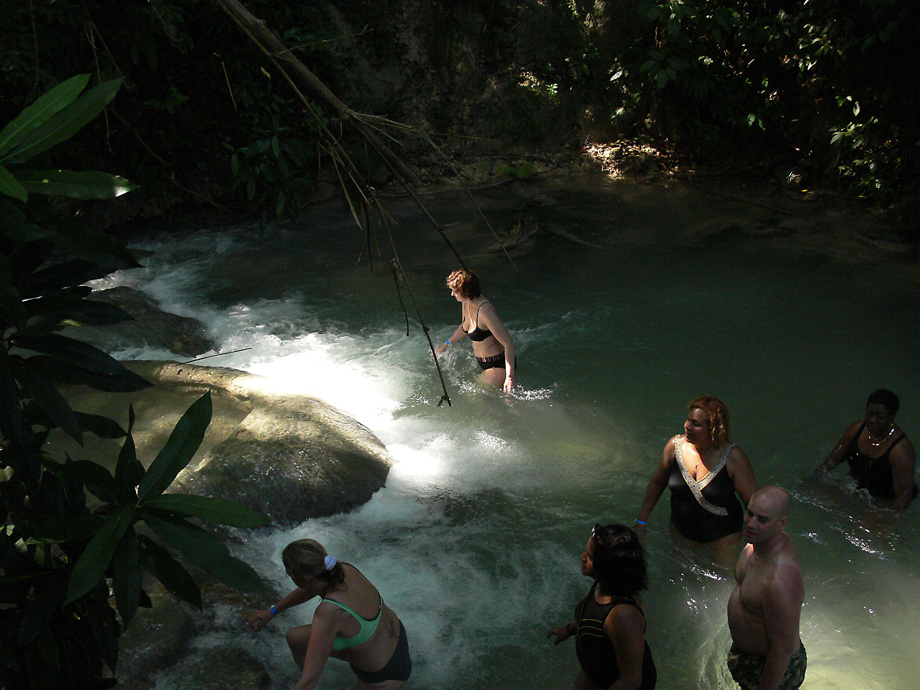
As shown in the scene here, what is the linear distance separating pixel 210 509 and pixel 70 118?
2.84 feet

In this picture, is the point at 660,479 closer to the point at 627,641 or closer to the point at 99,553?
the point at 627,641

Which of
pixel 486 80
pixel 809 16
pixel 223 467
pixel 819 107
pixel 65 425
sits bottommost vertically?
pixel 223 467

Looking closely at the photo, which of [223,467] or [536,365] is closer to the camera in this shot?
[223,467]

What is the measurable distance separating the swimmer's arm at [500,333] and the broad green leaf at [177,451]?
3808 mm

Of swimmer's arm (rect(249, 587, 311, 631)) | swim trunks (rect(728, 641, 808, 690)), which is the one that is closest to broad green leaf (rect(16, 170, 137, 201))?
swimmer's arm (rect(249, 587, 311, 631))

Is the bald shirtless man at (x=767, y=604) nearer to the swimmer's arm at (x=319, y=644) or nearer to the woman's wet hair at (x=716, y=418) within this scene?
the woman's wet hair at (x=716, y=418)

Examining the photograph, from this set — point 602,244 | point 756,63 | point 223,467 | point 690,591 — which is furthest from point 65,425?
point 756,63

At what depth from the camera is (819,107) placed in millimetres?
9930

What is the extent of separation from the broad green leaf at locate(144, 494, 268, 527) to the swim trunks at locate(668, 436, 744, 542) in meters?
2.56

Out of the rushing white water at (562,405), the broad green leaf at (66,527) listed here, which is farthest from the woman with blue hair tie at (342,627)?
the broad green leaf at (66,527)

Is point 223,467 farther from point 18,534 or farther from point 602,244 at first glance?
point 602,244

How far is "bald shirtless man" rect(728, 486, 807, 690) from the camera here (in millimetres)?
2590

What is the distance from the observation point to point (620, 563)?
8.25 feet

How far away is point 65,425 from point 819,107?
10.9m
